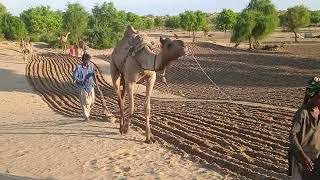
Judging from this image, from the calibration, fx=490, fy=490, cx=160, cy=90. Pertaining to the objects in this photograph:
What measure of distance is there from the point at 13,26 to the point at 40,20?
6.79 metres

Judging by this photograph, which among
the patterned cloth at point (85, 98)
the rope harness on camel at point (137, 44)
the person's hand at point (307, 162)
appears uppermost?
the rope harness on camel at point (137, 44)

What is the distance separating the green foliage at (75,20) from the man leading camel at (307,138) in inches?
2165

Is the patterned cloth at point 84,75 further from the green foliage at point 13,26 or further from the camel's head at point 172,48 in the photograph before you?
the green foliage at point 13,26

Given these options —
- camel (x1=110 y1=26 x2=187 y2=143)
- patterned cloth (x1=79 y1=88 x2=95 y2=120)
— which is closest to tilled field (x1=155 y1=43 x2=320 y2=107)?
patterned cloth (x1=79 y1=88 x2=95 y2=120)

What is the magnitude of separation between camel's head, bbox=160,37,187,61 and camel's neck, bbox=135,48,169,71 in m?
0.11

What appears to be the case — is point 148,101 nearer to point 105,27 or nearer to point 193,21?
point 105,27

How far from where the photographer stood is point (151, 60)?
27.8 feet

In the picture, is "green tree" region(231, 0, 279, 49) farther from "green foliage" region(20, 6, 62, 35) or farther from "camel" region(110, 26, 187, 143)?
"camel" region(110, 26, 187, 143)

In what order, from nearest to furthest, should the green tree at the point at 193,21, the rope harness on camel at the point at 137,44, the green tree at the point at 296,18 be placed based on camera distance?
the rope harness on camel at the point at 137,44 < the green tree at the point at 296,18 < the green tree at the point at 193,21

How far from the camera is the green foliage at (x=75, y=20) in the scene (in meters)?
59.3

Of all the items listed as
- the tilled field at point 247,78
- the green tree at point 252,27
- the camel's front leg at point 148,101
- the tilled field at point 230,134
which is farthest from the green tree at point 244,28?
the camel's front leg at point 148,101

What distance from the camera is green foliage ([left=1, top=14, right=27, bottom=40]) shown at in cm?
5250

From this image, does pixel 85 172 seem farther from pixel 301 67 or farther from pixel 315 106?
pixel 301 67

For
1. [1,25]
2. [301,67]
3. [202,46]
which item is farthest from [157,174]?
[1,25]
